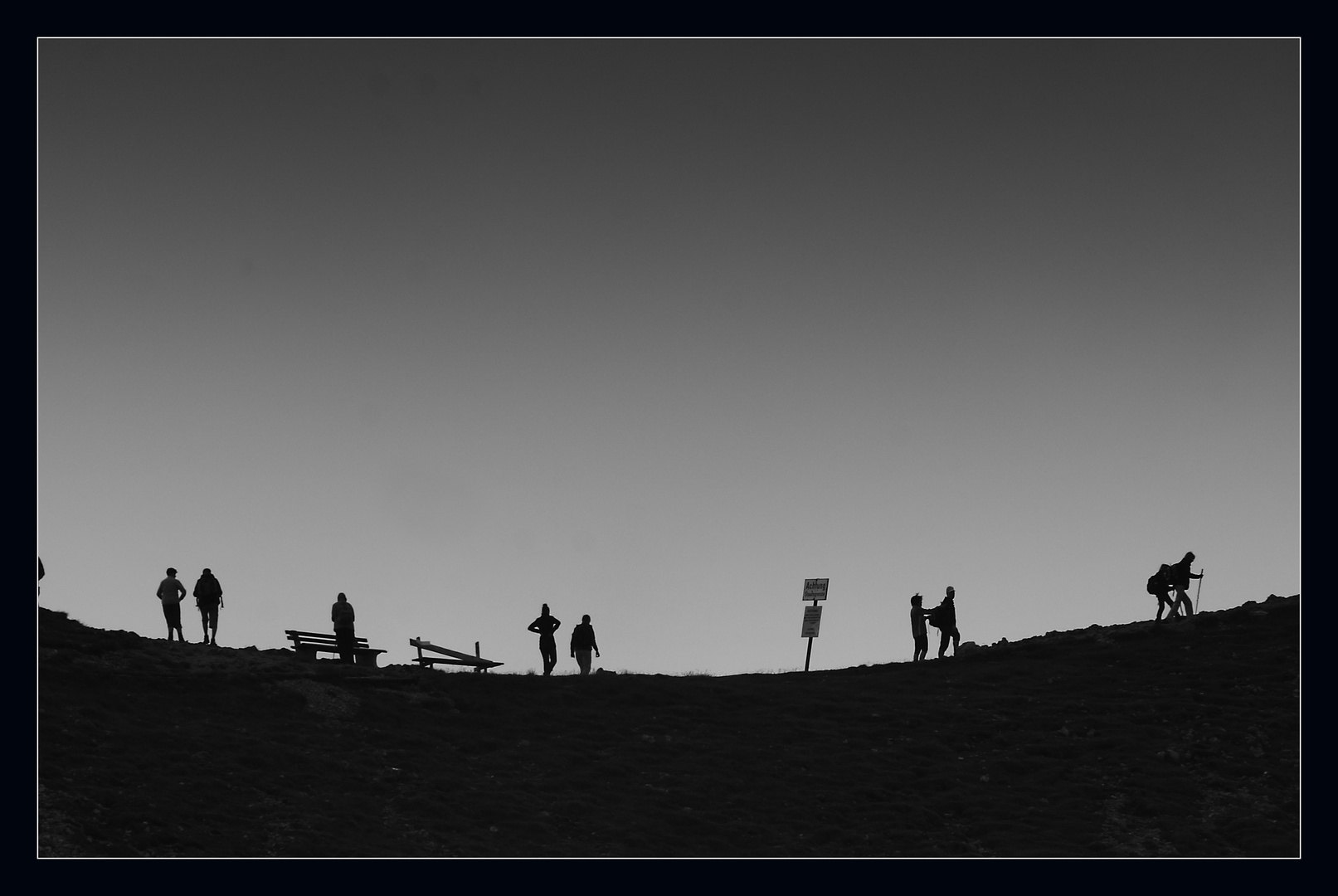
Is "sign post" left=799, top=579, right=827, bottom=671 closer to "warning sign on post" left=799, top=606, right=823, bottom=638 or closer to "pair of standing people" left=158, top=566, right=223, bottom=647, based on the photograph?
"warning sign on post" left=799, top=606, right=823, bottom=638

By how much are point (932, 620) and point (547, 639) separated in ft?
35.4

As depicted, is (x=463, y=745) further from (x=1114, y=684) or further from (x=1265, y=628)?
(x=1265, y=628)

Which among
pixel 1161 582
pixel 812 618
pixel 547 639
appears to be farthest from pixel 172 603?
pixel 1161 582

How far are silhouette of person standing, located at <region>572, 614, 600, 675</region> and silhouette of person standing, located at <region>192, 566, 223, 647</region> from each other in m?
8.98

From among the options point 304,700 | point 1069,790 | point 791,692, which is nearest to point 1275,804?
point 1069,790

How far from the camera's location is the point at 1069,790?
29.7 metres

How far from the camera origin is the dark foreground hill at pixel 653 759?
1005 inches

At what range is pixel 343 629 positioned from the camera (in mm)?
35750

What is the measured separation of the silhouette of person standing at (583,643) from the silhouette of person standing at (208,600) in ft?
29.5

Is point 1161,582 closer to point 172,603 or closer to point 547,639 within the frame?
point 547,639

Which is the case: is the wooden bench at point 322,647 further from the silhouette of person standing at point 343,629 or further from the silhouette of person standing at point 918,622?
the silhouette of person standing at point 918,622

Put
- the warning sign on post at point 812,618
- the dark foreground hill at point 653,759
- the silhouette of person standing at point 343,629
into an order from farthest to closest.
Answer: the warning sign on post at point 812,618, the silhouette of person standing at point 343,629, the dark foreground hill at point 653,759

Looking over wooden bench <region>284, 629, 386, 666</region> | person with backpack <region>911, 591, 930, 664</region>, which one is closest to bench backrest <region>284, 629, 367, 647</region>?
wooden bench <region>284, 629, 386, 666</region>

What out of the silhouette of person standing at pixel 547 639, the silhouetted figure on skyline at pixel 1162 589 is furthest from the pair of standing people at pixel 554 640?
the silhouetted figure on skyline at pixel 1162 589
